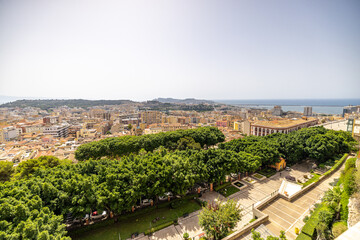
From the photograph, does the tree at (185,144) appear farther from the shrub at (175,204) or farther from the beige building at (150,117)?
the beige building at (150,117)

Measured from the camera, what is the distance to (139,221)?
20922 millimetres

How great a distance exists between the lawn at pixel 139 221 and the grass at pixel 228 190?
446 cm

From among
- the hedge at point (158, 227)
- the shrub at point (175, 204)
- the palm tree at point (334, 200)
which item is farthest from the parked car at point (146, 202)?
the palm tree at point (334, 200)

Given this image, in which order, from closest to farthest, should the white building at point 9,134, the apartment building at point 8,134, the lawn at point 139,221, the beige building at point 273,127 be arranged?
the lawn at point 139,221 → the beige building at point 273,127 → the apartment building at point 8,134 → the white building at point 9,134

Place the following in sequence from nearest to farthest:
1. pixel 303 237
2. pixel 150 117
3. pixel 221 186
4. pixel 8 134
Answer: pixel 303 237
pixel 221 186
pixel 8 134
pixel 150 117

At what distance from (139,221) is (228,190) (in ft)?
43.1

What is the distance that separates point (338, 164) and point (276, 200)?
67.9 feet

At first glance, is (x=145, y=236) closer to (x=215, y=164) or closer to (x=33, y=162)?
(x=215, y=164)

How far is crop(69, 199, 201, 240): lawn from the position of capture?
747 inches

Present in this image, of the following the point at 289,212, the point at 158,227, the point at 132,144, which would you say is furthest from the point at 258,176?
the point at 132,144

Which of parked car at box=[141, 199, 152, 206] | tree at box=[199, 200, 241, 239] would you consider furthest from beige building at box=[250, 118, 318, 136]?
tree at box=[199, 200, 241, 239]

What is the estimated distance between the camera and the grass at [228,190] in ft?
84.5

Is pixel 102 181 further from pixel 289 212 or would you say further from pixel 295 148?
pixel 295 148

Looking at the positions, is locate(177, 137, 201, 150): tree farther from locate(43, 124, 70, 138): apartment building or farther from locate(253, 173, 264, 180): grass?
locate(43, 124, 70, 138): apartment building
